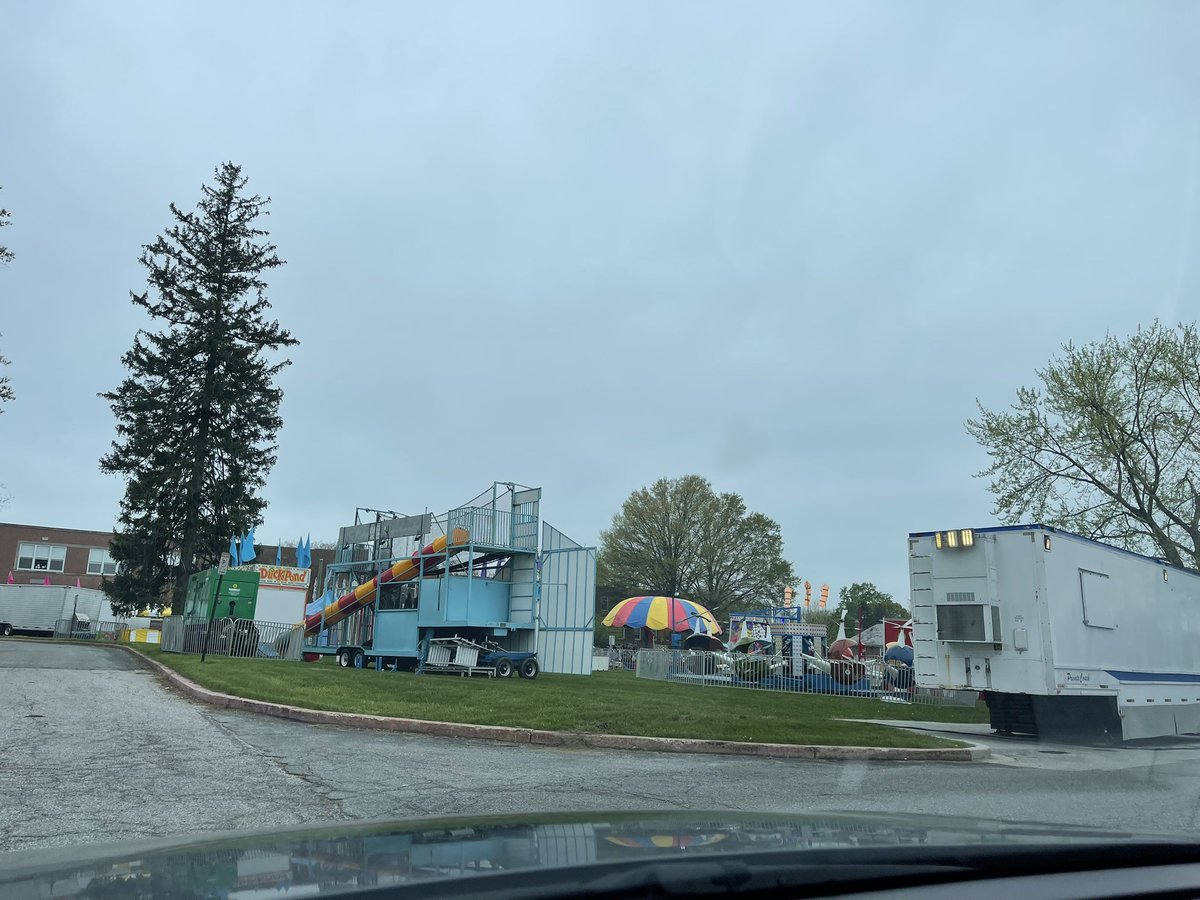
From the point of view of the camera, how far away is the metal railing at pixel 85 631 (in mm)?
50031

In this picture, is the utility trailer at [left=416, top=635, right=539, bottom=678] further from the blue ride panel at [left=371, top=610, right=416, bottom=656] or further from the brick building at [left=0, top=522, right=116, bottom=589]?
the brick building at [left=0, top=522, right=116, bottom=589]

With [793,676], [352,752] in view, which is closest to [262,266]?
[793,676]

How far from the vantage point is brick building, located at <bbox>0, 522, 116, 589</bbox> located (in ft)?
230

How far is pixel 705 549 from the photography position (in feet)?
210

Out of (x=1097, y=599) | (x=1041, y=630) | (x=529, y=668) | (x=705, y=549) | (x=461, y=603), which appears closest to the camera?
(x=1041, y=630)

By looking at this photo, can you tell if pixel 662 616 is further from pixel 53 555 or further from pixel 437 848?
pixel 53 555

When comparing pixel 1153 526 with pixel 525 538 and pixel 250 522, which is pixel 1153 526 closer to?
pixel 525 538

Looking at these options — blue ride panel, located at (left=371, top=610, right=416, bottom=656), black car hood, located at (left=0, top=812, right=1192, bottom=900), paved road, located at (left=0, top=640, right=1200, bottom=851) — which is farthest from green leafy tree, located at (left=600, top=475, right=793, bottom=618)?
black car hood, located at (left=0, top=812, right=1192, bottom=900)

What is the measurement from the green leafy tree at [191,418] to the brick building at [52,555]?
1377 inches

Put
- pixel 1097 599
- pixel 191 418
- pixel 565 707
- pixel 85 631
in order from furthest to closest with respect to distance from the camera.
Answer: pixel 85 631
pixel 191 418
pixel 1097 599
pixel 565 707

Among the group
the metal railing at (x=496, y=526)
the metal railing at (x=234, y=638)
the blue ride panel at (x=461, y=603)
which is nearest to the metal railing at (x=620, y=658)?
the metal railing at (x=234, y=638)

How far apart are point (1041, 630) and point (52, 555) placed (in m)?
76.3

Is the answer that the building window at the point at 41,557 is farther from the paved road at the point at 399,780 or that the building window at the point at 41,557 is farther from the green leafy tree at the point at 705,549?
the paved road at the point at 399,780

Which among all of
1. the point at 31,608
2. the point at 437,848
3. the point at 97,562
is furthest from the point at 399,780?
the point at 97,562
